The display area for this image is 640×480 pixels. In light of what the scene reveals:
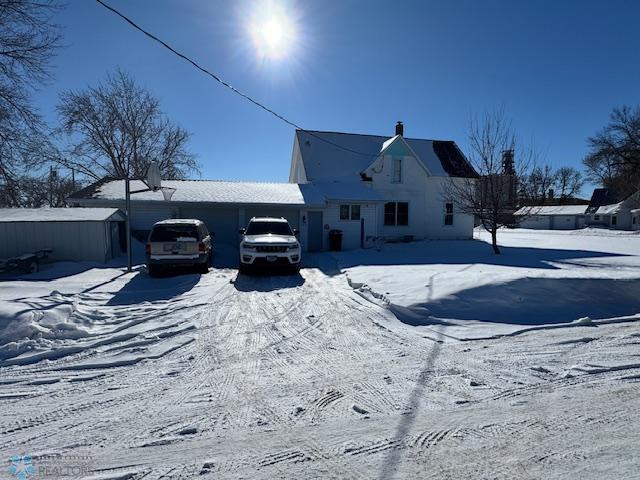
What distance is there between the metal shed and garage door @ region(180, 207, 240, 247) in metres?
4.83

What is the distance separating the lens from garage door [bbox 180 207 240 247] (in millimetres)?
17578

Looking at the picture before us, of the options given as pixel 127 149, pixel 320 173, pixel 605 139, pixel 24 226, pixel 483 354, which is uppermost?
pixel 605 139

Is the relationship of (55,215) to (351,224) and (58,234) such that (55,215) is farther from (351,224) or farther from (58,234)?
(351,224)

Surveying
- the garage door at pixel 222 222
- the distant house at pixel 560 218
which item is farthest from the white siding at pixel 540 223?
the garage door at pixel 222 222

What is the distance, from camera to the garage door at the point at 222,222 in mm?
17578

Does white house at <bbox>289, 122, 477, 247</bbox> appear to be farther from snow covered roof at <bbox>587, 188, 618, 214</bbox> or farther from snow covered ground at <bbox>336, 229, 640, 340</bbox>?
snow covered roof at <bbox>587, 188, 618, 214</bbox>

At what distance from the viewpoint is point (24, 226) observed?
1216 centimetres

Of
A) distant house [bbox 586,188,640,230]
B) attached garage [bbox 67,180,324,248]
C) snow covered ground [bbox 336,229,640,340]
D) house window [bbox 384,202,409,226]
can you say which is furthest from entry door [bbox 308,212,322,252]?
distant house [bbox 586,188,640,230]

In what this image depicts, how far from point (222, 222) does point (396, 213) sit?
11.0m

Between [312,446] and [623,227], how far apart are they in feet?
202

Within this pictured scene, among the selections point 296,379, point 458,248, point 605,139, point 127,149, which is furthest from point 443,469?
point 605,139

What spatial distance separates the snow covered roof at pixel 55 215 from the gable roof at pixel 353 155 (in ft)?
38.0

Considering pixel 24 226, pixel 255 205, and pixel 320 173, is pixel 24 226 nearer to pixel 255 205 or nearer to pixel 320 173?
pixel 255 205

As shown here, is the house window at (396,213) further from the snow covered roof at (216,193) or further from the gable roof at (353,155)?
the snow covered roof at (216,193)
